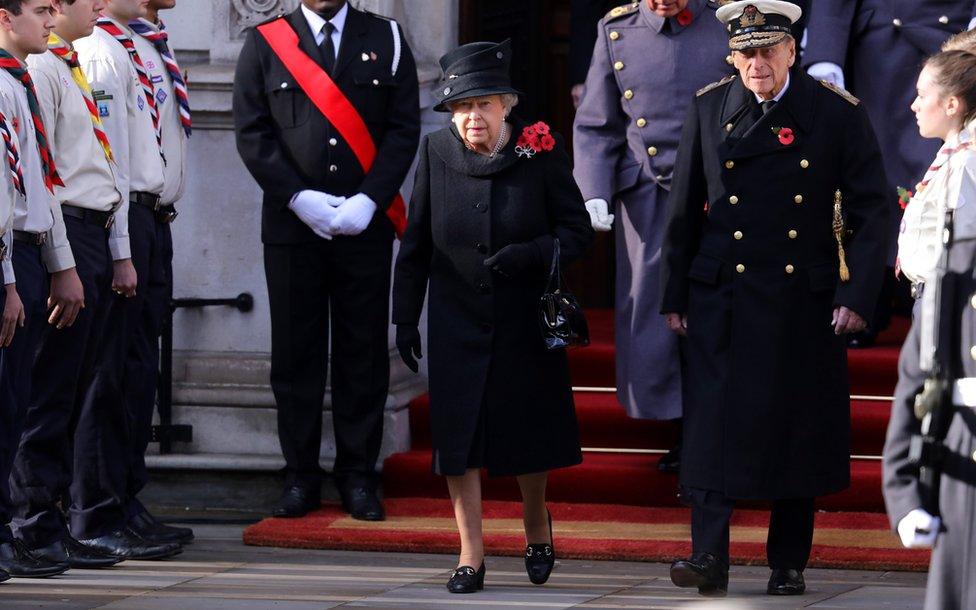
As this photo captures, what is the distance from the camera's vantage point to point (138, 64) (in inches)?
263

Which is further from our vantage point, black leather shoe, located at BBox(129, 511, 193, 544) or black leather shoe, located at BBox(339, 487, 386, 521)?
black leather shoe, located at BBox(339, 487, 386, 521)

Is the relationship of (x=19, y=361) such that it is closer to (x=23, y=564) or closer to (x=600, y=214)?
(x=23, y=564)

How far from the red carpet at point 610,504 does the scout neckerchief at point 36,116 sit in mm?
1685

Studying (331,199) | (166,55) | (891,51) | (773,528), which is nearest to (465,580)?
(773,528)

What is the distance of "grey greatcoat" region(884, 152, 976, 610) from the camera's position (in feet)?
12.4

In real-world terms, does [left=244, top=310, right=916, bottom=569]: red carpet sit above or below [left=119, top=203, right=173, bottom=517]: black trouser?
below

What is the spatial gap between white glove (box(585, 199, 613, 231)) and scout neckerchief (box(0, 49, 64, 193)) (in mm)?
1835

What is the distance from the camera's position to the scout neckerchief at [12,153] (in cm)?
561

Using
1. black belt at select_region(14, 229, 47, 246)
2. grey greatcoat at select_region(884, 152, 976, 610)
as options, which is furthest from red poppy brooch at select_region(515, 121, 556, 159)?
grey greatcoat at select_region(884, 152, 976, 610)

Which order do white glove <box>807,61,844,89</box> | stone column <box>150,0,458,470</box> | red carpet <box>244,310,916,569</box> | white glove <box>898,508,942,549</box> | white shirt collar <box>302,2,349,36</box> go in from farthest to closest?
stone column <box>150,0,458,470</box> < white shirt collar <box>302,2,349,36</box> < white glove <box>807,61,844,89</box> < red carpet <box>244,310,916,569</box> < white glove <box>898,508,942,549</box>

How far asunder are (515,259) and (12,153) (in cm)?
154

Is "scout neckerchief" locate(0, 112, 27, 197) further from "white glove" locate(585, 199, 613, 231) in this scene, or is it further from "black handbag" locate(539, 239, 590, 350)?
"white glove" locate(585, 199, 613, 231)

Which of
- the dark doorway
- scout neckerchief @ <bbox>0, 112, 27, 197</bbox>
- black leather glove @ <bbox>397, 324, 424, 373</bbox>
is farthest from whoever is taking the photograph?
the dark doorway

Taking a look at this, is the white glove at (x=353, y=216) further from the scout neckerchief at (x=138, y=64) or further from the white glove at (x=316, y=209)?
the scout neckerchief at (x=138, y=64)
